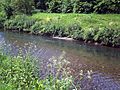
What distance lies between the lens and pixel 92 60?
115ft

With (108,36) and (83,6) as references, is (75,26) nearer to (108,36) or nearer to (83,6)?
(108,36)

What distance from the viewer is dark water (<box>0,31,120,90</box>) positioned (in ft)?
80.6

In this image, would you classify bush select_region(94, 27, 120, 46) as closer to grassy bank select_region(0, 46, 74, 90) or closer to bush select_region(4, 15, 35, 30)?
bush select_region(4, 15, 35, 30)

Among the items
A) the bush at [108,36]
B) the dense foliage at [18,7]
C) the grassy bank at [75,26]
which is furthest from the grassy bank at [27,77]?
the dense foliage at [18,7]

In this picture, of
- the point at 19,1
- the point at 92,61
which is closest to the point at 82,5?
the point at 19,1

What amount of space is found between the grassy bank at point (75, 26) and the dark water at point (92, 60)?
2025 mm

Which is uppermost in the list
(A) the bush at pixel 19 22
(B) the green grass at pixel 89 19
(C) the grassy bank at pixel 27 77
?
(C) the grassy bank at pixel 27 77

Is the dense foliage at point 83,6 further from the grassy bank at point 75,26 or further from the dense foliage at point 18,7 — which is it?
the grassy bank at point 75,26

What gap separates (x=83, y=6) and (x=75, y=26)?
12745mm

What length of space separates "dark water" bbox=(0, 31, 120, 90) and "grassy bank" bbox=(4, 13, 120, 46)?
2025 millimetres

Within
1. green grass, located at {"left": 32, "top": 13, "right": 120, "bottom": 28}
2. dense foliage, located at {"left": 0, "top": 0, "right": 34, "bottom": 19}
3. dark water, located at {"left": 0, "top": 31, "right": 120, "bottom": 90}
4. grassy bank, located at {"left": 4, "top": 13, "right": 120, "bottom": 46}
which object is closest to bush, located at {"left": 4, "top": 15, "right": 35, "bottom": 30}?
grassy bank, located at {"left": 4, "top": 13, "right": 120, "bottom": 46}

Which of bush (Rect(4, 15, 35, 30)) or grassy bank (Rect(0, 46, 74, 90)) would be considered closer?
grassy bank (Rect(0, 46, 74, 90))

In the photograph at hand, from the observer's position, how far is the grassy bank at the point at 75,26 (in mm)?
46156

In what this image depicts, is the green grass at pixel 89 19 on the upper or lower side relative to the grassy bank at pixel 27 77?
lower
